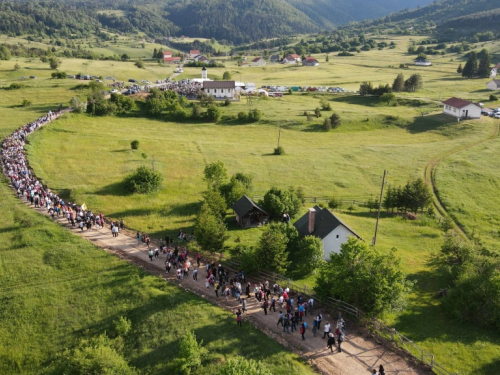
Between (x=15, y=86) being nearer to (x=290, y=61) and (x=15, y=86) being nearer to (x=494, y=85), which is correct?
(x=494, y=85)

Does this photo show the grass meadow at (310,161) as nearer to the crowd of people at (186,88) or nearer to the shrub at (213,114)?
the shrub at (213,114)

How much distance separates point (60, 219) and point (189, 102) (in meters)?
58.0

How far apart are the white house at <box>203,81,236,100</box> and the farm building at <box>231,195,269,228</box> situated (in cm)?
6164

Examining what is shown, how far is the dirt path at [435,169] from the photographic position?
156 feet

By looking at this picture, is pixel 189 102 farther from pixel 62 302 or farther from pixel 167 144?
pixel 62 302

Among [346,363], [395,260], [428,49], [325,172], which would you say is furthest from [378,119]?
[428,49]

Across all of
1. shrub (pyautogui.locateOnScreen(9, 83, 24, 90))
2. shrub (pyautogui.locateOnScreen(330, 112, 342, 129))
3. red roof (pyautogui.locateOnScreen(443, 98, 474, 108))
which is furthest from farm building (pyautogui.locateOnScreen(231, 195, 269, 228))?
shrub (pyautogui.locateOnScreen(9, 83, 24, 90))

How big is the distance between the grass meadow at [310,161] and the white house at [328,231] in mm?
4456

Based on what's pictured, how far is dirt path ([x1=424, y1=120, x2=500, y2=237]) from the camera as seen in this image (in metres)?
47.7

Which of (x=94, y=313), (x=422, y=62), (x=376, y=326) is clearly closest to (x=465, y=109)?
(x=376, y=326)

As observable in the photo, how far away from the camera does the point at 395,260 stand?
2544 centimetres

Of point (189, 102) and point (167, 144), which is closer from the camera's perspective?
point (167, 144)

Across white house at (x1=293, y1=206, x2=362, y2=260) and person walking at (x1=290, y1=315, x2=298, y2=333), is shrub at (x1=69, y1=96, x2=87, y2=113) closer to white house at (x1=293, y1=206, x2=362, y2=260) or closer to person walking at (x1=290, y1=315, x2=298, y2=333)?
white house at (x1=293, y1=206, x2=362, y2=260)

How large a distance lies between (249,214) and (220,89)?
210ft
